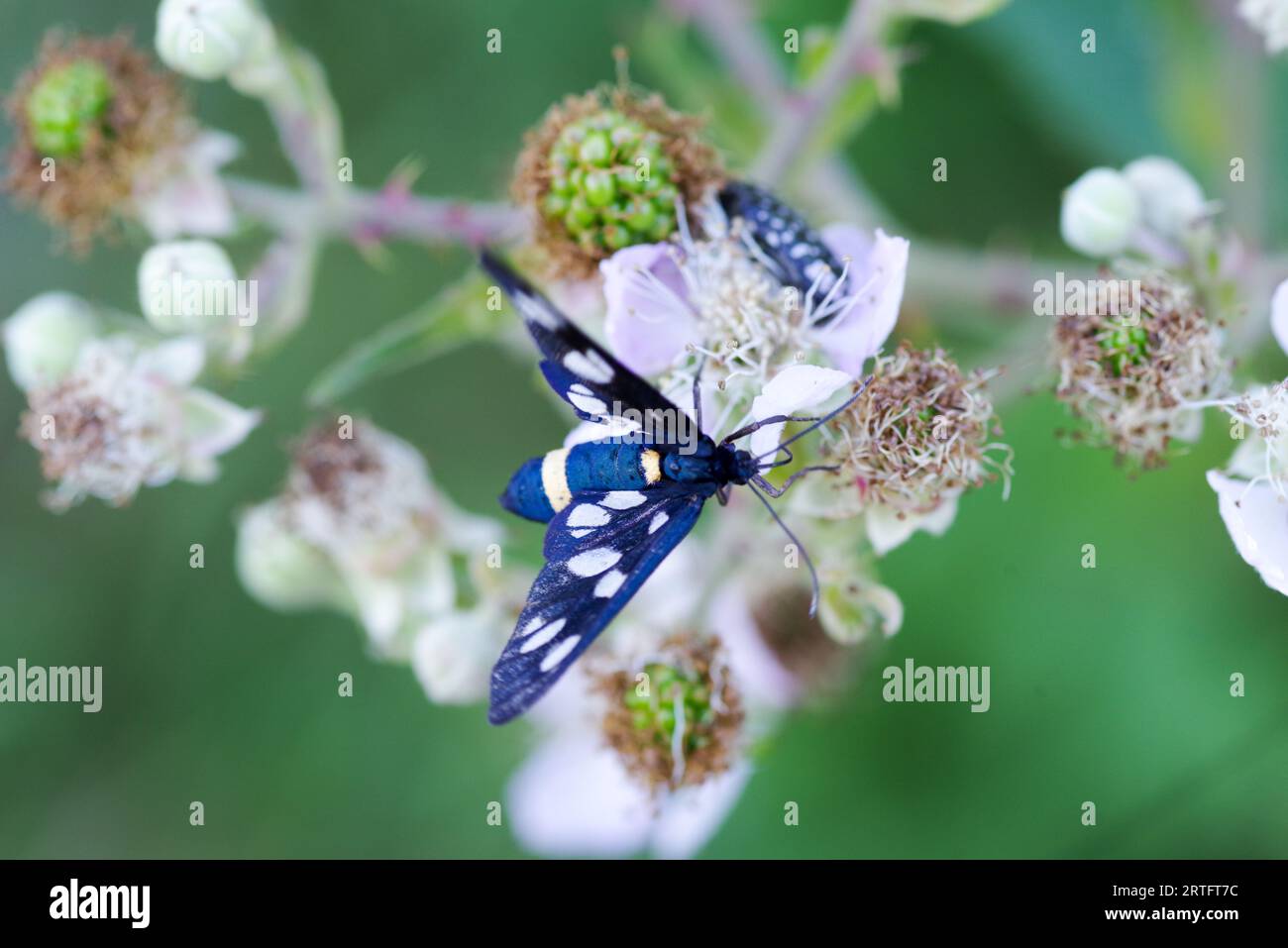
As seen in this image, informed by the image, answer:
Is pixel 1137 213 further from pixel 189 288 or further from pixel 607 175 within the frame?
pixel 189 288

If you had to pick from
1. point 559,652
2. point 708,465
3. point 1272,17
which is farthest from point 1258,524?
point 559,652

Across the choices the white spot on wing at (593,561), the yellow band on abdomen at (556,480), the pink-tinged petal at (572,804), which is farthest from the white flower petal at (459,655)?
the white spot on wing at (593,561)

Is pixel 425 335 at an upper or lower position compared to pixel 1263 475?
upper

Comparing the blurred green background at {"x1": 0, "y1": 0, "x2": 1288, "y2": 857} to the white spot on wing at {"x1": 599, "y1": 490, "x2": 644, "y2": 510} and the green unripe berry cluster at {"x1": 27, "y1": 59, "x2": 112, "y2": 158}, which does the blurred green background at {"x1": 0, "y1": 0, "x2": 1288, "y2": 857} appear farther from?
the white spot on wing at {"x1": 599, "y1": 490, "x2": 644, "y2": 510}

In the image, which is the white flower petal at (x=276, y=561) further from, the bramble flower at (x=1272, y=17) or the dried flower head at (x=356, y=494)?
the bramble flower at (x=1272, y=17)
